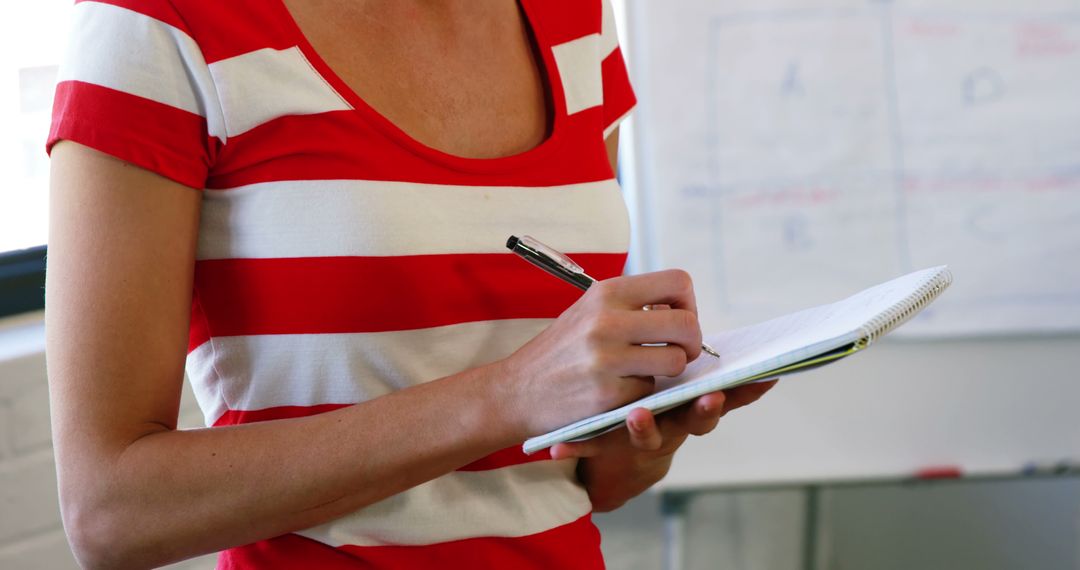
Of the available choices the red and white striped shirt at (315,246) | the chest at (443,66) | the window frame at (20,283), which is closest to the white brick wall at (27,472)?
the window frame at (20,283)

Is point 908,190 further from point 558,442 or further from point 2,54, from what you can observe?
point 2,54

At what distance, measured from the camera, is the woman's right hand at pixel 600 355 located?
56 cm

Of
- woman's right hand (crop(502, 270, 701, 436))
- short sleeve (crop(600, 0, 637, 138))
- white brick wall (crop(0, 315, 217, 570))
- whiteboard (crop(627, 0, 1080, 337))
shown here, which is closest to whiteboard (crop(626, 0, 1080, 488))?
whiteboard (crop(627, 0, 1080, 337))

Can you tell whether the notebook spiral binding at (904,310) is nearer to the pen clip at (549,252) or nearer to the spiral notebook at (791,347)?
the spiral notebook at (791,347)

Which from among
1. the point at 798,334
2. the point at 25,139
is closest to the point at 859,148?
the point at 798,334

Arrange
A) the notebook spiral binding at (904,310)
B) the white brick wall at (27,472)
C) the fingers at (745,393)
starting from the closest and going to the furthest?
the notebook spiral binding at (904,310) < the fingers at (745,393) < the white brick wall at (27,472)

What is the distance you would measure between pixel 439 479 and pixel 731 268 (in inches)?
38.3

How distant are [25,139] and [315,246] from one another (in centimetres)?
95

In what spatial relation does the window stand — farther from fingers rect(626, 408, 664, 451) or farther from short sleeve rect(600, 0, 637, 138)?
fingers rect(626, 408, 664, 451)

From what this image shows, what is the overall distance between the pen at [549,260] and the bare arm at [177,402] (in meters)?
0.06

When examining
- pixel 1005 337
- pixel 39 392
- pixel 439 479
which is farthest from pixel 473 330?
pixel 1005 337

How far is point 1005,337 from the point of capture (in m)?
1.58

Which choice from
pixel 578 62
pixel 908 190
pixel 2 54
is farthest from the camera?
pixel 908 190

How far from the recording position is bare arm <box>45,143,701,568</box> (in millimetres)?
565
